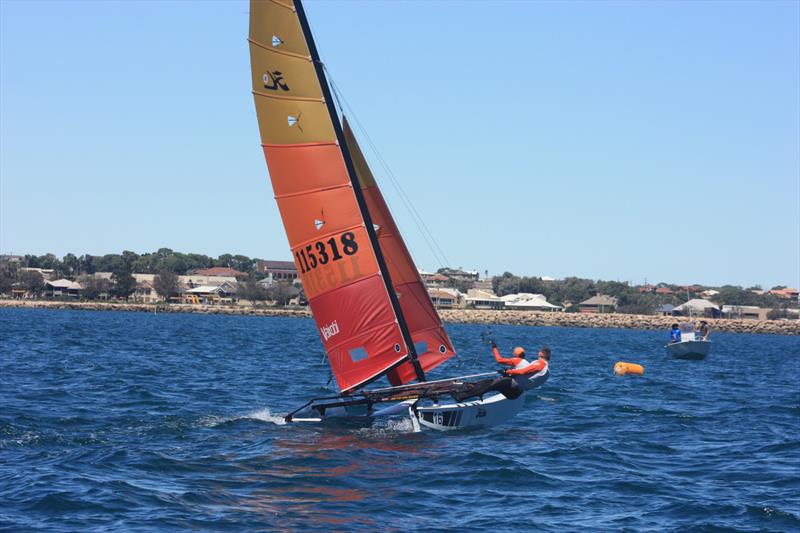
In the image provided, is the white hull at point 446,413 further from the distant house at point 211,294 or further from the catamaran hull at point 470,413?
the distant house at point 211,294

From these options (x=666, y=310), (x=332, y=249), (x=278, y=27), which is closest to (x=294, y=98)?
(x=278, y=27)

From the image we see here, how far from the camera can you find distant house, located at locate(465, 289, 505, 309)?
551ft

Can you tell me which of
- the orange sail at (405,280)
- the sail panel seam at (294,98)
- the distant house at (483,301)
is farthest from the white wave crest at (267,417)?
A: the distant house at (483,301)

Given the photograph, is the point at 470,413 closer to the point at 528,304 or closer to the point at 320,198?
the point at 320,198

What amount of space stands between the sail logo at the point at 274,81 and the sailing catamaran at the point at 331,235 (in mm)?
29

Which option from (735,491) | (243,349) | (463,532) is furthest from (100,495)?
(243,349)

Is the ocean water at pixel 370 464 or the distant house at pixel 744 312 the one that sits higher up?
the distant house at pixel 744 312

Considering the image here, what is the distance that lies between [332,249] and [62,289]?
140463mm

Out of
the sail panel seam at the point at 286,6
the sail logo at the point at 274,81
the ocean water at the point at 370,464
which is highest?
the sail panel seam at the point at 286,6

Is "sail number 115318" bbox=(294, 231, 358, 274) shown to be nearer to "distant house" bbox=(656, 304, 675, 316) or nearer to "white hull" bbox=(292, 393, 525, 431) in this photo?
"white hull" bbox=(292, 393, 525, 431)

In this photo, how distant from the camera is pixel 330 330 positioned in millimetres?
20141

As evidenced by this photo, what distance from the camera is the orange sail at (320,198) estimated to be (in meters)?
19.3

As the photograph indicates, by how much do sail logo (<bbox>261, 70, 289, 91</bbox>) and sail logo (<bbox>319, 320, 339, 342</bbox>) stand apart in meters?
4.98

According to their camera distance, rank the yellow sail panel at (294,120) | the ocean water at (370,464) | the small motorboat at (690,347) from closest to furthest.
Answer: the ocean water at (370,464)
the yellow sail panel at (294,120)
the small motorboat at (690,347)
